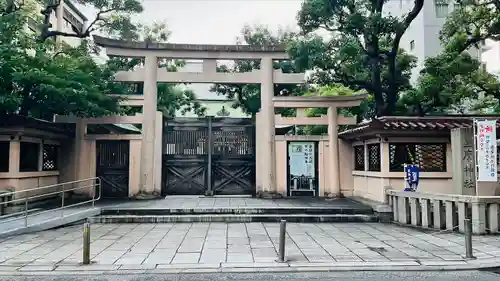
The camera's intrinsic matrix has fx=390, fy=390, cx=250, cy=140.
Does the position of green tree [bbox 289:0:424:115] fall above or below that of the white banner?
above

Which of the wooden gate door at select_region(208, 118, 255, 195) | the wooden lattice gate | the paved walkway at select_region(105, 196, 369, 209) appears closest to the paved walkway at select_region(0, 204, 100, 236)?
the paved walkway at select_region(105, 196, 369, 209)

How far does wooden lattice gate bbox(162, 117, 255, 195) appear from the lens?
1448 centimetres

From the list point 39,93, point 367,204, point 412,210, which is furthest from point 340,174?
point 39,93

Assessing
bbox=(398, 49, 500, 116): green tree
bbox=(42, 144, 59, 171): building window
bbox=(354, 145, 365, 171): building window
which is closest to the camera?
bbox=(398, 49, 500, 116): green tree

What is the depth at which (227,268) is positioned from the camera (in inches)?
254

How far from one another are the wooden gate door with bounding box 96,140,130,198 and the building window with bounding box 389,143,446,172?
363 inches

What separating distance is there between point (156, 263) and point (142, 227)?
3.84 m

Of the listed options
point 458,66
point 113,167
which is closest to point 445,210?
point 458,66

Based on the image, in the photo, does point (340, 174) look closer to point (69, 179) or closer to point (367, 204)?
point (367, 204)

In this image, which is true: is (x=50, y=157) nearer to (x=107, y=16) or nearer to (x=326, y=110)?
(x=107, y=16)

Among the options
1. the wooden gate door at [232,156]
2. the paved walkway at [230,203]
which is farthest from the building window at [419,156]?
the wooden gate door at [232,156]

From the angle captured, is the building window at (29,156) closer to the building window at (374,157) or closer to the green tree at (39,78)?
the green tree at (39,78)

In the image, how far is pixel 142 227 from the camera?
10367 millimetres

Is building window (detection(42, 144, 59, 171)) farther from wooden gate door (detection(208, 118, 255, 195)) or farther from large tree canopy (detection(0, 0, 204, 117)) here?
wooden gate door (detection(208, 118, 255, 195))
